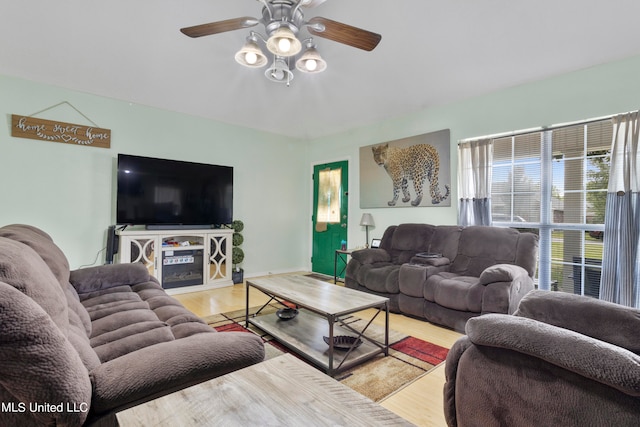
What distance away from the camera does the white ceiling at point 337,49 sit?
2.25m

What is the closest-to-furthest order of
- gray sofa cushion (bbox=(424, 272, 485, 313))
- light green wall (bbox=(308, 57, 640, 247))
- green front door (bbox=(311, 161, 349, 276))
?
gray sofa cushion (bbox=(424, 272, 485, 313)) → light green wall (bbox=(308, 57, 640, 247)) → green front door (bbox=(311, 161, 349, 276))

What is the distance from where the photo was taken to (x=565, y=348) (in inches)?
33.1

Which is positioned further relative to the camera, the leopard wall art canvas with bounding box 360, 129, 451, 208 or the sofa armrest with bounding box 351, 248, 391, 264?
the leopard wall art canvas with bounding box 360, 129, 451, 208

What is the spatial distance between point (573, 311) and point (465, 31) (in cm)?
230

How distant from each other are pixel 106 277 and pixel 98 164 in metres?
2.10

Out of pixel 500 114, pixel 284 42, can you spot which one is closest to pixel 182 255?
pixel 284 42

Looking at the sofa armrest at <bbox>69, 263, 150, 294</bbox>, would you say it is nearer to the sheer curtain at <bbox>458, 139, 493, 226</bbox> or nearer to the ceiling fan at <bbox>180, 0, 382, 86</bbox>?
the ceiling fan at <bbox>180, 0, 382, 86</bbox>

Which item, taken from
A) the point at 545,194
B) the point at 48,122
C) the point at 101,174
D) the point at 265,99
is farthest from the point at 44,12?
the point at 545,194

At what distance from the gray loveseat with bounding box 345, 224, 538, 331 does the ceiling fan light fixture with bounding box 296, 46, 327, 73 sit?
7.07 ft

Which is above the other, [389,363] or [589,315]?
[589,315]

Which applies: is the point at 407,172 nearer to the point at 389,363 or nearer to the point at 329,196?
the point at 329,196

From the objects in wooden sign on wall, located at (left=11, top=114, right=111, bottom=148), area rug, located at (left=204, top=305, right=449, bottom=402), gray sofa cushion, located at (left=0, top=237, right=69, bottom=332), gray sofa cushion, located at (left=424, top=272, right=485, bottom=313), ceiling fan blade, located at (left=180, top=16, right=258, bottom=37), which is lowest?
area rug, located at (left=204, top=305, right=449, bottom=402)

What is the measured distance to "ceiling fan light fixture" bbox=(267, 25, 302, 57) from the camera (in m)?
1.91
